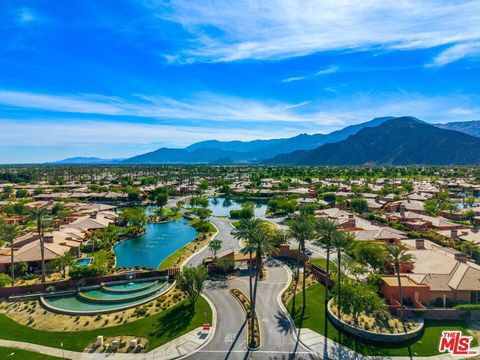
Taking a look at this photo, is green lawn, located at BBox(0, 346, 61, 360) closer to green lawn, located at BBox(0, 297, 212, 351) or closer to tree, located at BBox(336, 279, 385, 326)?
green lawn, located at BBox(0, 297, 212, 351)

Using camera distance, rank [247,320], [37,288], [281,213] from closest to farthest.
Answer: [247,320], [37,288], [281,213]

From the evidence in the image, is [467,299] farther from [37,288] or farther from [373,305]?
[37,288]

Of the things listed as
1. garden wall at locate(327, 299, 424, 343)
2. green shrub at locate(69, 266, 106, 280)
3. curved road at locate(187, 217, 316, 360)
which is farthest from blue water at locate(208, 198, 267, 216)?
garden wall at locate(327, 299, 424, 343)

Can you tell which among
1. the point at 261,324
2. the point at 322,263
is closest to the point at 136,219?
the point at 322,263

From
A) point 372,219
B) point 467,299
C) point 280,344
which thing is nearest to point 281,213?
point 372,219

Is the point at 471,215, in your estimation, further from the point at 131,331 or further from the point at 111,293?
the point at 111,293

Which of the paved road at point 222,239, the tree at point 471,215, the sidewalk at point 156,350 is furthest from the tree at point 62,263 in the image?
the tree at point 471,215
